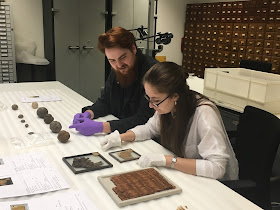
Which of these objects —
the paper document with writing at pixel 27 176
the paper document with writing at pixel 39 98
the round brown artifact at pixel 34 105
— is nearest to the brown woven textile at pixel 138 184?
the paper document with writing at pixel 27 176

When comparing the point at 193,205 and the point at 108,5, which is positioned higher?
the point at 108,5

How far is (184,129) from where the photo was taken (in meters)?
1.42

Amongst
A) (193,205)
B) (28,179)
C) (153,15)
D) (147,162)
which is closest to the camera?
(193,205)

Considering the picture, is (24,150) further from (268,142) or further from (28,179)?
(268,142)

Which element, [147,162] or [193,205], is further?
[147,162]

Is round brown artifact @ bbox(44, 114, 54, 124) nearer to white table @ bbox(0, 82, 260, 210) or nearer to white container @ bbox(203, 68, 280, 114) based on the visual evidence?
white table @ bbox(0, 82, 260, 210)

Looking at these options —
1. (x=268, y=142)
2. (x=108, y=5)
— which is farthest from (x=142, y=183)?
(x=108, y=5)

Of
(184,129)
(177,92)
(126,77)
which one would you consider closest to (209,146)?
(184,129)

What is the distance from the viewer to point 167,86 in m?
1.34

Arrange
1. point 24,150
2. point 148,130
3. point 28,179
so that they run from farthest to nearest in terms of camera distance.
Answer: point 148,130 → point 24,150 → point 28,179

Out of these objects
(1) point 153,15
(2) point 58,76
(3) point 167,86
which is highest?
(1) point 153,15

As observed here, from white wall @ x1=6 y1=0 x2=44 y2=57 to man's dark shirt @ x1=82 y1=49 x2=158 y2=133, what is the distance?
2944 millimetres

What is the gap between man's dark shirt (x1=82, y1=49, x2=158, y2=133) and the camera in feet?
5.90

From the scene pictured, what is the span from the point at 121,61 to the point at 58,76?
3.00m
